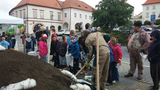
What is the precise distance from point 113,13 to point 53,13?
25.9 meters

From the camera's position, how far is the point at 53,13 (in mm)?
43156

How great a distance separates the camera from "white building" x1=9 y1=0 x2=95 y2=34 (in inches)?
1496

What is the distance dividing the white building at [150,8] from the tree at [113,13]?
141 feet

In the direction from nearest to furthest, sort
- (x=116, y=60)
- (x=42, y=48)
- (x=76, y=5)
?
(x=116, y=60) < (x=42, y=48) < (x=76, y=5)

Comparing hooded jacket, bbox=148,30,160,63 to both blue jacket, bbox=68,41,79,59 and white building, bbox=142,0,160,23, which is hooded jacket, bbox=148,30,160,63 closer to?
blue jacket, bbox=68,41,79,59

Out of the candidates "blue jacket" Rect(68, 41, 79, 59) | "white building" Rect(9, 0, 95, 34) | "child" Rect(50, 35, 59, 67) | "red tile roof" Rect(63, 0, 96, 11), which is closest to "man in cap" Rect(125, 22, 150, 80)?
Result: "blue jacket" Rect(68, 41, 79, 59)

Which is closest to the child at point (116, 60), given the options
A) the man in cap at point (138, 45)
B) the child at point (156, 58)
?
the man in cap at point (138, 45)

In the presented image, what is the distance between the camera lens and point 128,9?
21625mm

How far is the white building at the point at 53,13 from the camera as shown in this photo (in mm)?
37994

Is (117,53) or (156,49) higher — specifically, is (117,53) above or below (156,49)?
below

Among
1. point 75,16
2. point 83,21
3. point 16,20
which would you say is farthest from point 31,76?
point 83,21

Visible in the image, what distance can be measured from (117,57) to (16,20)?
7.95 m

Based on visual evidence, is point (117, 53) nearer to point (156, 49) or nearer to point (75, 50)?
point (156, 49)

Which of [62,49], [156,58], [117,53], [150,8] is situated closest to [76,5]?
[150,8]
